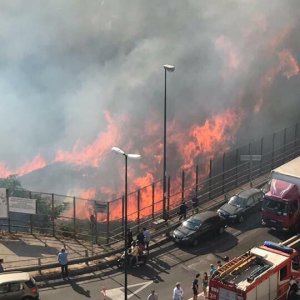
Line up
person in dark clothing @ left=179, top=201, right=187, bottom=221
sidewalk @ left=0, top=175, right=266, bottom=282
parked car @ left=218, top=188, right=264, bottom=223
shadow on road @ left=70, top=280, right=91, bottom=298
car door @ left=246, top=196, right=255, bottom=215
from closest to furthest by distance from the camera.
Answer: shadow on road @ left=70, top=280, right=91, bottom=298, sidewalk @ left=0, top=175, right=266, bottom=282, parked car @ left=218, top=188, right=264, bottom=223, person in dark clothing @ left=179, top=201, right=187, bottom=221, car door @ left=246, top=196, right=255, bottom=215

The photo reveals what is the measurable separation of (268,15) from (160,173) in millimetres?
21338

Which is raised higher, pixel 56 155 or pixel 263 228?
pixel 263 228

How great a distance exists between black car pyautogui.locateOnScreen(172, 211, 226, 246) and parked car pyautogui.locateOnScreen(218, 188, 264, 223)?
137cm

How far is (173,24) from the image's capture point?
7538 cm

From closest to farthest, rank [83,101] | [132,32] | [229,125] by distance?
[229,125] < [83,101] < [132,32]

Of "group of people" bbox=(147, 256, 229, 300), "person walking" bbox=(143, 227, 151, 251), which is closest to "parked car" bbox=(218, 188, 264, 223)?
"person walking" bbox=(143, 227, 151, 251)

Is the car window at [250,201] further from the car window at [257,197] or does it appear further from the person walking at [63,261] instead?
the person walking at [63,261]

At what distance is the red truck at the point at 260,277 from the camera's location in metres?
20.5

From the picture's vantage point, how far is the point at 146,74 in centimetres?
6569

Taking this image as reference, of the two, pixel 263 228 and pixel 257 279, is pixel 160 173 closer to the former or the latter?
pixel 263 228

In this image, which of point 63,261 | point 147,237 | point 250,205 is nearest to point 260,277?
point 147,237

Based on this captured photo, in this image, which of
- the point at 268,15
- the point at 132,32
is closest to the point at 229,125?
the point at 268,15

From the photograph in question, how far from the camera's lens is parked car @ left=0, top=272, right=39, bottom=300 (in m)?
21.4

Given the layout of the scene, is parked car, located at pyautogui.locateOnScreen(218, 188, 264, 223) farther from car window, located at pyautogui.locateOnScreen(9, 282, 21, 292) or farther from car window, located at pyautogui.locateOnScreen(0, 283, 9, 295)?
car window, located at pyautogui.locateOnScreen(0, 283, 9, 295)
